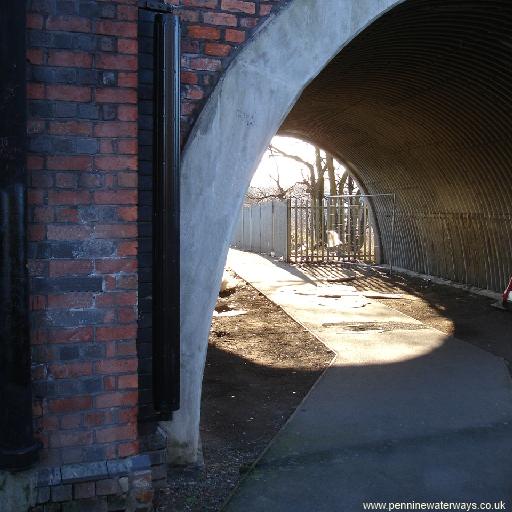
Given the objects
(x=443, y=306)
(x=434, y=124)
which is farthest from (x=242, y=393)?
(x=434, y=124)

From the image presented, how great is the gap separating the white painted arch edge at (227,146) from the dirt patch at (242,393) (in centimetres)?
32

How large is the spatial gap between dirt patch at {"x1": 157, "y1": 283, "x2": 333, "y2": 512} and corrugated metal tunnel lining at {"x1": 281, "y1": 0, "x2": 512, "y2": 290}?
4.11 meters

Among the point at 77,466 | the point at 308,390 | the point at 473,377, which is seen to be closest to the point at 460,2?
the point at 473,377

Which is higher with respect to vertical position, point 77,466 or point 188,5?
point 188,5

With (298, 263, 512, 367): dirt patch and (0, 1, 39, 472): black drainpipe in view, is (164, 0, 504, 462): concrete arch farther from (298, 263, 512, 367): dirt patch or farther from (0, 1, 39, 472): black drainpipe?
(298, 263, 512, 367): dirt patch

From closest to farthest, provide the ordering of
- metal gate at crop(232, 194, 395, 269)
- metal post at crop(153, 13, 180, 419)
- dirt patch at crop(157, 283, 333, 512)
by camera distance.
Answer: metal post at crop(153, 13, 180, 419) → dirt patch at crop(157, 283, 333, 512) → metal gate at crop(232, 194, 395, 269)

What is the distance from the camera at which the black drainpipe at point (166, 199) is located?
337cm

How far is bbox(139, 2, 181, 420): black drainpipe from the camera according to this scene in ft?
11.0

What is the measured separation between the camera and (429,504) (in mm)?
3414

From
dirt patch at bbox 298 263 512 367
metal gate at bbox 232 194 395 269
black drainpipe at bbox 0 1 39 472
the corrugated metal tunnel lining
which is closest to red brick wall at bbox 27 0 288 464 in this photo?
black drainpipe at bbox 0 1 39 472

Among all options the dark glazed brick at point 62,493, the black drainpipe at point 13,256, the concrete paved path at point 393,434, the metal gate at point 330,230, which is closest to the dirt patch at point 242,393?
the concrete paved path at point 393,434

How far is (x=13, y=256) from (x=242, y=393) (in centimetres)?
323

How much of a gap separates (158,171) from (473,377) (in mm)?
4201

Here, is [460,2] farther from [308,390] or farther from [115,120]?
[115,120]
